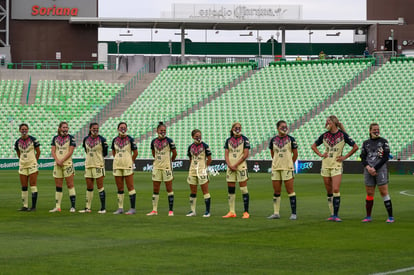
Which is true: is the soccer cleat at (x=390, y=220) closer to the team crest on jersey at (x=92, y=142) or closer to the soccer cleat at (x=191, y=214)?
the soccer cleat at (x=191, y=214)

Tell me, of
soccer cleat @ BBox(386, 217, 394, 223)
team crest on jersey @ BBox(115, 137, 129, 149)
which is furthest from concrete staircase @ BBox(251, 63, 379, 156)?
soccer cleat @ BBox(386, 217, 394, 223)

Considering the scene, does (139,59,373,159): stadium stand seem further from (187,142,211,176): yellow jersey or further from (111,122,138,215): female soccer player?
(187,142,211,176): yellow jersey

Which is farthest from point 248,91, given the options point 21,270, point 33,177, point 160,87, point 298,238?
point 21,270

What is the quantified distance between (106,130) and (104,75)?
8651 mm

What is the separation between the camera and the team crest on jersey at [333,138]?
60.5 feet

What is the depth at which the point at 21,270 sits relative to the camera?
11531 millimetres

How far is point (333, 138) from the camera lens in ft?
60.8

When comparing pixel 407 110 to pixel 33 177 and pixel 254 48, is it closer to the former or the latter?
pixel 254 48

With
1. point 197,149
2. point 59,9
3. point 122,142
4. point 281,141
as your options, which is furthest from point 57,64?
point 281,141

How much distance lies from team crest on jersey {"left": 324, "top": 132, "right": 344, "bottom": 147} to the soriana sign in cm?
4763

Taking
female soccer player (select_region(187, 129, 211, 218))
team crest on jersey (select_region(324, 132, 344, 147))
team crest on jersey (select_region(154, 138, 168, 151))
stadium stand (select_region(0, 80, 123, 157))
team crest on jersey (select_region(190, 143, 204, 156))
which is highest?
stadium stand (select_region(0, 80, 123, 157))

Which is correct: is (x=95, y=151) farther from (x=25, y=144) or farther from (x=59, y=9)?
(x=59, y=9)

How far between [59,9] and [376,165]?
163 ft

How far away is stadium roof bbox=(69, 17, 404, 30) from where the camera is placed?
2443 inches
